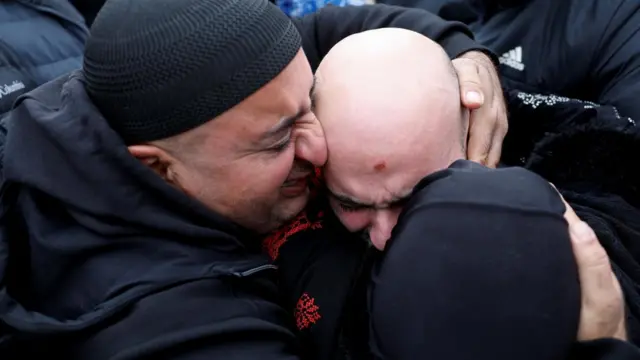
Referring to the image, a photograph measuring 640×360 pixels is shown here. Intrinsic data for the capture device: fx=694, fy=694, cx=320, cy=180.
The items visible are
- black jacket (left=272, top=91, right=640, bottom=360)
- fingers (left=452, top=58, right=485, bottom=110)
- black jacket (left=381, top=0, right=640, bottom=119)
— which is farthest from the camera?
black jacket (left=381, top=0, right=640, bottom=119)

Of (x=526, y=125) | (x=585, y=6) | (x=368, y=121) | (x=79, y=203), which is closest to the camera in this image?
(x=79, y=203)

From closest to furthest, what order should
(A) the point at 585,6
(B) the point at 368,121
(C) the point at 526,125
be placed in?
(B) the point at 368,121 → (C) the point at 526,125 → (A) the point at 585,6

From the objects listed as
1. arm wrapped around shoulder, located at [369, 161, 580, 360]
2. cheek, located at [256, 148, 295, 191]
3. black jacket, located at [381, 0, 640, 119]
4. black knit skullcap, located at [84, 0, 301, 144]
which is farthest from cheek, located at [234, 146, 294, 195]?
black jacket, located at [381, 0, 640, 119]

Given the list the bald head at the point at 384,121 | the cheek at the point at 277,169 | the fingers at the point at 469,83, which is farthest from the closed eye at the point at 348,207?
the fingers at the point at 469,83

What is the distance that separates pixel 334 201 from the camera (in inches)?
45.1

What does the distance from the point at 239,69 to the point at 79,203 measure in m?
0.28

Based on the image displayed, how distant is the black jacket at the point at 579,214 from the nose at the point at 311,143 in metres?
0.16

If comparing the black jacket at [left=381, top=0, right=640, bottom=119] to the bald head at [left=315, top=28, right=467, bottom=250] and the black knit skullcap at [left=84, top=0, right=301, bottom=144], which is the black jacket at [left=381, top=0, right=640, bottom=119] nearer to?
the bald head at [left=315, top=28, right=467, bottom=250]

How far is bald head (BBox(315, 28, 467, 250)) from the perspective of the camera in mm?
1036

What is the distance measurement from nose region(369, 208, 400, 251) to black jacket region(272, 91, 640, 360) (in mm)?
32

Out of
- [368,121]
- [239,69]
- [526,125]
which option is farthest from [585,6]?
[239,69]

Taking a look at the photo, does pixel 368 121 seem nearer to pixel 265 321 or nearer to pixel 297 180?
pixel 297 180

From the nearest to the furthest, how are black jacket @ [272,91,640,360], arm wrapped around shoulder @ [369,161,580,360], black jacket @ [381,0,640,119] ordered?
arm wrapped around shoulder @ [369,161,580,360] → black jacket @ [272,91,640,360] → black jacket @ [381,0,640,119]

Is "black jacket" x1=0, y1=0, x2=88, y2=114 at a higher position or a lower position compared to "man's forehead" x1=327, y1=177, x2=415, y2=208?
lower
